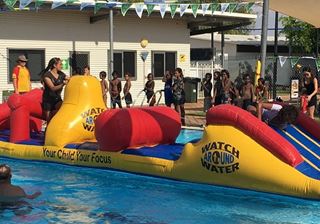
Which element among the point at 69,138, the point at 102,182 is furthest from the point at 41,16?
the point at 102,182

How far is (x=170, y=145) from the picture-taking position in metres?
8.88

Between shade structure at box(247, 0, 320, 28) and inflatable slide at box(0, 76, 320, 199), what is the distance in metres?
2.49

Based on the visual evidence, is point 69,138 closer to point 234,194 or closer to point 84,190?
point 84,190

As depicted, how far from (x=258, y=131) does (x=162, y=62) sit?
45.3 ft

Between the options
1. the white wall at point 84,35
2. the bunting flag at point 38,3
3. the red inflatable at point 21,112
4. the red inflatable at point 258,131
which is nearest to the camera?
the red inflatable at point 258,131

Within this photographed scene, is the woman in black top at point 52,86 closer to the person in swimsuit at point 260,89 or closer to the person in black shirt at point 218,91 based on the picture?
the person in swimsuit at point 260,89

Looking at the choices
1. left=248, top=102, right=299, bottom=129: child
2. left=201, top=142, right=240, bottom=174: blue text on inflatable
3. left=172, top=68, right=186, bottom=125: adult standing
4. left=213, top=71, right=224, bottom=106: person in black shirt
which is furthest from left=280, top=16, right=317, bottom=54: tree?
left=201, top=142, right=240, bottom=174: blue text on inflatable

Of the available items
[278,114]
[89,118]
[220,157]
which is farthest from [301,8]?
[89,118]

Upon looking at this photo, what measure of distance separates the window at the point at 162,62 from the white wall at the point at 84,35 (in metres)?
0.20

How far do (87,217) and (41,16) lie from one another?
478 inches

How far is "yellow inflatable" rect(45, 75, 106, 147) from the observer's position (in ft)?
30.2

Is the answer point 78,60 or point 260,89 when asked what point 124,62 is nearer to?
point 78,60

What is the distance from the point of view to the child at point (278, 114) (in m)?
7.62

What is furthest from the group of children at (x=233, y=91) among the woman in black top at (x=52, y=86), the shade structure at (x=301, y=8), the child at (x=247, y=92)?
the woman in black top at (x=52, y=86)
